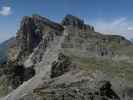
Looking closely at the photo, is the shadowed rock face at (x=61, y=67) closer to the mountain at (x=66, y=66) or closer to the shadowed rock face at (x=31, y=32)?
the mountain at (x=66, y=66)

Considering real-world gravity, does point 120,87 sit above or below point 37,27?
below

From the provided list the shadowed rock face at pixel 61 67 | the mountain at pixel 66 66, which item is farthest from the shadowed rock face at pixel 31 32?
the shadowed rock face at pixel 61 67

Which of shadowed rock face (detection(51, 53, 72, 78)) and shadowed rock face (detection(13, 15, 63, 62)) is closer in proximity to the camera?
shadowed rock face (detection(51, 53, 72, 78))

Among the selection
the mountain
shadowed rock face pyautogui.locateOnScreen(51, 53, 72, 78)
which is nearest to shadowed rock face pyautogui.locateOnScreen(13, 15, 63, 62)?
the mountain

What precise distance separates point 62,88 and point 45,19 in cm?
16562

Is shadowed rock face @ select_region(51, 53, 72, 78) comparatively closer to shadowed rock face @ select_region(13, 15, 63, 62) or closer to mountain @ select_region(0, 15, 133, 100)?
mountain @ select_region(0, 15, 133, 100)

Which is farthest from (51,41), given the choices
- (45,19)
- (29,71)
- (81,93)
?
(81,93)

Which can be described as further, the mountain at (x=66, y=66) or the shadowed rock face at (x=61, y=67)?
the shadowed rock face at (x=61, y=67)

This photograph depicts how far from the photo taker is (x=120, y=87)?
39.2 meters

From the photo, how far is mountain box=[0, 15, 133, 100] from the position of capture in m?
29.5

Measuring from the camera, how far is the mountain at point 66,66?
29547 millimetres

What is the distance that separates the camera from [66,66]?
64188 mm

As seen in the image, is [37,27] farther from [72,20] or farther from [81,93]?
[81,93]

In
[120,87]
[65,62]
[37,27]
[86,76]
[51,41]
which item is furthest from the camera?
[37,27]
